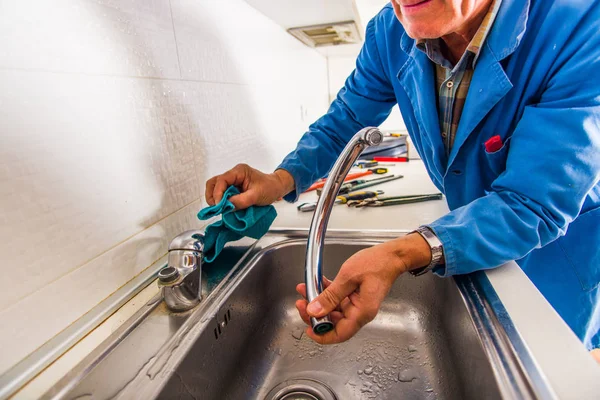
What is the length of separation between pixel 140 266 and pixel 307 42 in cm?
141

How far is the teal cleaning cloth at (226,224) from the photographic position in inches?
24.3

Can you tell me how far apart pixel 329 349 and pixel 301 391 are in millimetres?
106

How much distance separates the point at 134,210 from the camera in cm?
55

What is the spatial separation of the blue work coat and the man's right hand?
7 centimetres

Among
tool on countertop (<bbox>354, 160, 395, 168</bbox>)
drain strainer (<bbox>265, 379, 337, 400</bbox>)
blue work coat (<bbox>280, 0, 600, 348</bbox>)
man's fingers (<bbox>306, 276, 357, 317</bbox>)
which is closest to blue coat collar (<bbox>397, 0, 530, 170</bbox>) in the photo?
blue work coat (<bbox>280, 0, 600, 348</bbox>)

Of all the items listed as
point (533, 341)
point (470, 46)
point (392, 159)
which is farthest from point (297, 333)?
point (392, 159)

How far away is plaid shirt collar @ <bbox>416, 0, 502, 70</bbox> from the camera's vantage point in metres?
0.57

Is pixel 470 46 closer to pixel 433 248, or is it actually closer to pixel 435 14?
pixel 435 14

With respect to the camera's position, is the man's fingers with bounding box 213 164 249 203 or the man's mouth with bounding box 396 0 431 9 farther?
the man's fingers with bounding box 213 164 249 203

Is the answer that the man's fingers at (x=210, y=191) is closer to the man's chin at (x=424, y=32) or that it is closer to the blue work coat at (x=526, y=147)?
the blue work coat at (x=526, y=147)

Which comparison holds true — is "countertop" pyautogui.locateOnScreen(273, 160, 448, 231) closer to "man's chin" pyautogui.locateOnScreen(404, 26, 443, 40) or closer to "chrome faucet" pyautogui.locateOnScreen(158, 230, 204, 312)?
"chrome faucet" pyautogui.locateOnScreen(158, 230, 204, 312)

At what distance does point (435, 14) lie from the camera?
1.78 feet

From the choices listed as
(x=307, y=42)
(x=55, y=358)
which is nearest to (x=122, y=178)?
(x=55, y=358)

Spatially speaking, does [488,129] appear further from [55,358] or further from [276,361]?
[55,358]
